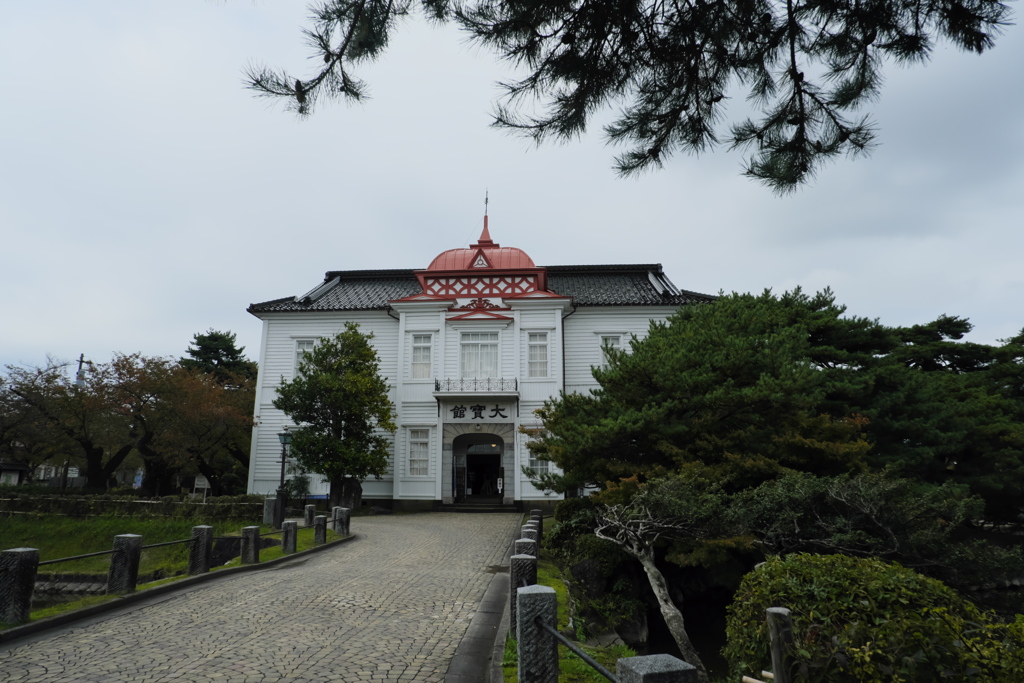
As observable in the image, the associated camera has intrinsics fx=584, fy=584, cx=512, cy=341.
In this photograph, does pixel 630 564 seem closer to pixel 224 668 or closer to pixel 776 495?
pixel 776 495

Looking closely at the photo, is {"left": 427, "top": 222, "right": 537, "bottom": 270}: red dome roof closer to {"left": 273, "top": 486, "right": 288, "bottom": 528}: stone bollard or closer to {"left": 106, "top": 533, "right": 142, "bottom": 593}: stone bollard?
{"left": 273, "top": 486, "right": 288, "bottom": 528}: stone bollard

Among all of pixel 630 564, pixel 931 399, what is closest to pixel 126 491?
pixel 630 564

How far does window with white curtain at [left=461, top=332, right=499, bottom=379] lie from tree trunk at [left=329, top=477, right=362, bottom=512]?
578 centimetres

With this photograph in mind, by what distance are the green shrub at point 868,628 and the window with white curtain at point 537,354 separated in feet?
56.5

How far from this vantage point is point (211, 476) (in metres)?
27.4

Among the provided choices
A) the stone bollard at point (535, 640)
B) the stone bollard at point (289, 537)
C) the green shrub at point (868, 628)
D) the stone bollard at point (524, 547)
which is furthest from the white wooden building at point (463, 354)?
the stone bollard at point (535, 640)

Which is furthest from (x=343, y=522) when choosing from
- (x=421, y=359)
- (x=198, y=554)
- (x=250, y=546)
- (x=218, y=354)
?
(x=218, y=354)

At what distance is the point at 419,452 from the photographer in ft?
74.9

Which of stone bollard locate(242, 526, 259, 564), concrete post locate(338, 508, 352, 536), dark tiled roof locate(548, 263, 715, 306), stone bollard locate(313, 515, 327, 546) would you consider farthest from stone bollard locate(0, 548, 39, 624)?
dark tiled roof locate(548, 263, 715, 306)

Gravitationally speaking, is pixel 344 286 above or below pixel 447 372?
above

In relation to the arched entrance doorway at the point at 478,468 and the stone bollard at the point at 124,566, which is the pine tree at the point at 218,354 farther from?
the stone bollard at the point at 124,566

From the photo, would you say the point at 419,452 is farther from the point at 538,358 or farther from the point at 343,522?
the point at 343,522

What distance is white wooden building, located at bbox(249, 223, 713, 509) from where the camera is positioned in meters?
22.5

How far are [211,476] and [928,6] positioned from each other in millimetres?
30255
